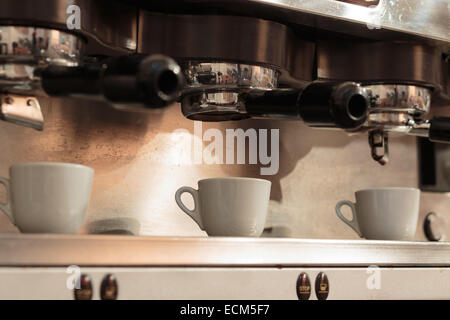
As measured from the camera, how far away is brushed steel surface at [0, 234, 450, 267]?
0.52 metres

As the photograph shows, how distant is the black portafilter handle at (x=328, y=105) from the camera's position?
0.54 m

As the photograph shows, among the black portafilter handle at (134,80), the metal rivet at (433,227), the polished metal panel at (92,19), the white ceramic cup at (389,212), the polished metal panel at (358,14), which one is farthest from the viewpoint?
the metal rivet at (433,227)

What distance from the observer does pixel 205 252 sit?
23.3 inches

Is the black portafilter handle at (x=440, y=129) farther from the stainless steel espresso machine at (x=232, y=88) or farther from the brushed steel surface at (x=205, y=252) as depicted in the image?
the brushed steel surface at (x=205, y=252)

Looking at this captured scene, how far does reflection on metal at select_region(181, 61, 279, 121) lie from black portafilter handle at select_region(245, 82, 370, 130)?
12 cm

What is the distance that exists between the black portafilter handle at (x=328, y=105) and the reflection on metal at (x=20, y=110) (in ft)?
0.76

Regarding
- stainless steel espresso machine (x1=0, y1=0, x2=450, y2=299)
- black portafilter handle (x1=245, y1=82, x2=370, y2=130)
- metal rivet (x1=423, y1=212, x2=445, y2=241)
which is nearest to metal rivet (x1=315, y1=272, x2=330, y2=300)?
stainless steel espresso machine (x1=0, y1=0, x2=450, y2=299)

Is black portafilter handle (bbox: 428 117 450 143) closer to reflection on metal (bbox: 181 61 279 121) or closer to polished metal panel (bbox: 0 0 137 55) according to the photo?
reflection on metal (bbox: 181 61 279 121)

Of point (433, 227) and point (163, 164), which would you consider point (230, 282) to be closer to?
point (163, 164)

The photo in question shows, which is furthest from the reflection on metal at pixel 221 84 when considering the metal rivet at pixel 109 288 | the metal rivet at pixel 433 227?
the metal rivet at pixel 433 227

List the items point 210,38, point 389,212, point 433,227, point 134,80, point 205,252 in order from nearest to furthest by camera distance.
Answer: point 134,80
point 205,252
point 210,38
point 389,212
point 433,227

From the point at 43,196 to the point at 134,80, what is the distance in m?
0.18

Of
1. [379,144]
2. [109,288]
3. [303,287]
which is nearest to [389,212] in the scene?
[379,144]

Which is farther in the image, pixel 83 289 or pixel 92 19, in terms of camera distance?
pixel 92 19
